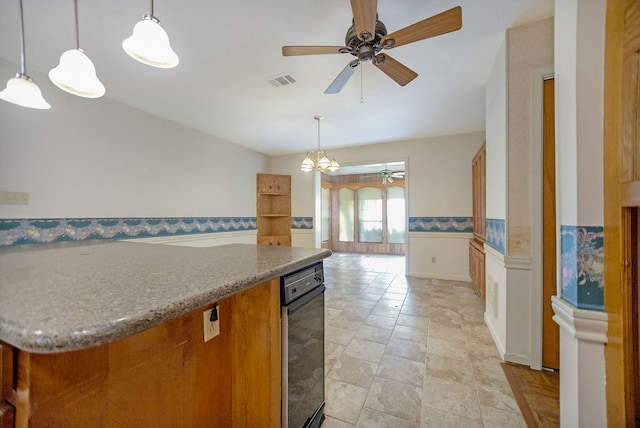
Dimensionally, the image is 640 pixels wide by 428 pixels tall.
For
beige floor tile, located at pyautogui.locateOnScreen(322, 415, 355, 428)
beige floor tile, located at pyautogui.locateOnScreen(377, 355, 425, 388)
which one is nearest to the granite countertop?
beige floor tile, located at pyautogui.locateOnScreen(322, 415, 355, 428)

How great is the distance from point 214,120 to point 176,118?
1.72 ft

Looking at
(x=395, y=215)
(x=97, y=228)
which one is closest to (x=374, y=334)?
(x=97, y=228)

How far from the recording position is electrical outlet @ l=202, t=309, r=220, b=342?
0.91 m

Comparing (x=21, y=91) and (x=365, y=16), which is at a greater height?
(x=365, y=16)

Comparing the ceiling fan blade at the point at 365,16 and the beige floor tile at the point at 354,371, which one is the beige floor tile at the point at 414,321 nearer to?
the beige floor tile at the point at 354,371

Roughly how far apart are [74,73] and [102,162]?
208 cm

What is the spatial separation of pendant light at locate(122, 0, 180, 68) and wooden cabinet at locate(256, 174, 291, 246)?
398cm

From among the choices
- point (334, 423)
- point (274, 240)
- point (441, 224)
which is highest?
point (441, 224)

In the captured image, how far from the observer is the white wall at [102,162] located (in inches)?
90.7

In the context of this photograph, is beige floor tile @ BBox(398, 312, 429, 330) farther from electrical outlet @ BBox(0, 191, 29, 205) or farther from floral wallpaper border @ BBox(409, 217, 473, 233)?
electrical outlet @ BBox(0, 191, 29, 205)

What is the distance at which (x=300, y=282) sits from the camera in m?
1.17

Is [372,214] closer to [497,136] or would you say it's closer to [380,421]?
[497,136]

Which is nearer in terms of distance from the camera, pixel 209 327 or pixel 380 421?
pixel 209 327

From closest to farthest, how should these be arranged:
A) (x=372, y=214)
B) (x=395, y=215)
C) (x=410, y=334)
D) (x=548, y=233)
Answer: (x=548, y=233)
(x=410, y=334)
(x=395, y=215)
(x=372, y=214)
